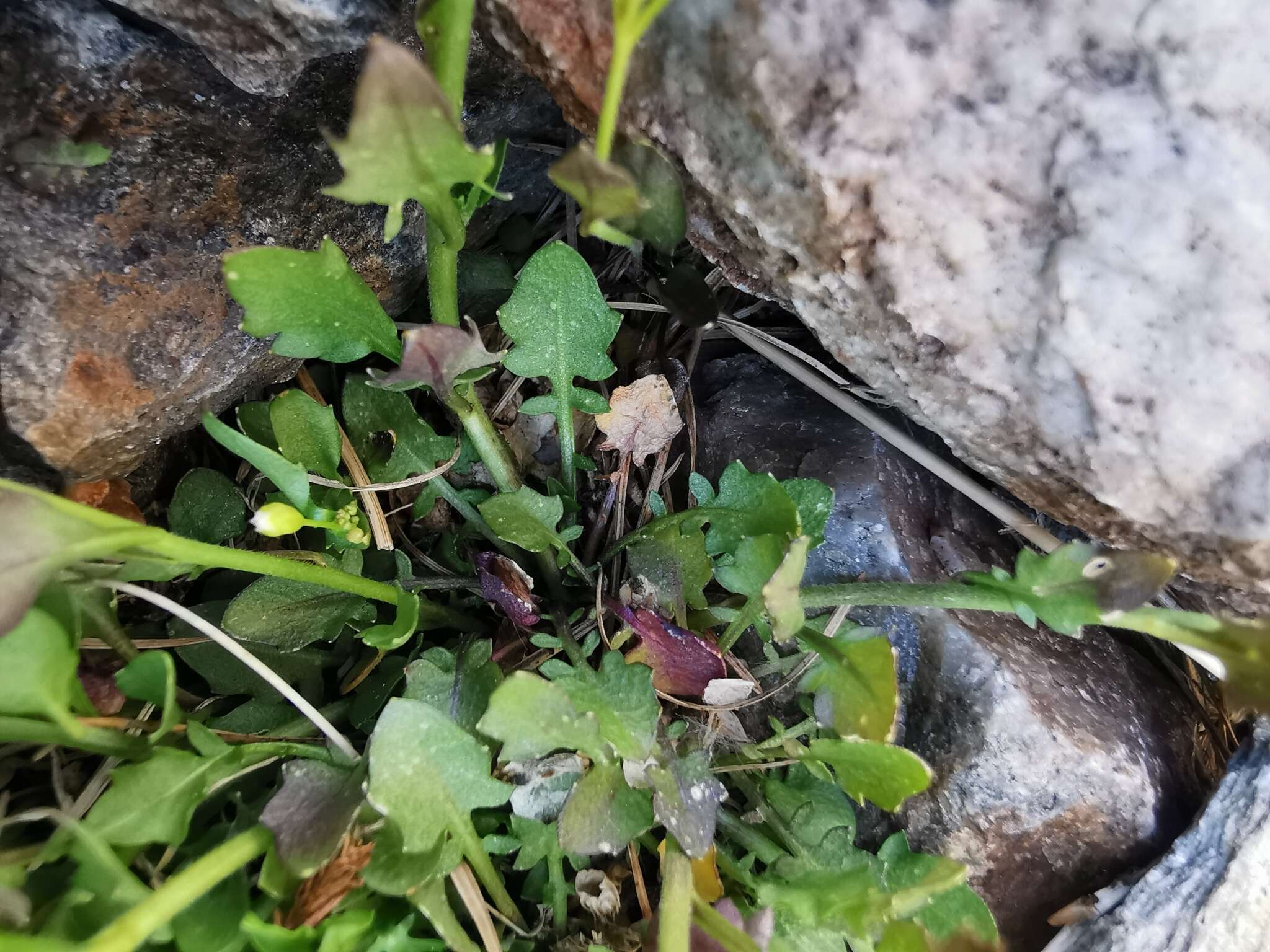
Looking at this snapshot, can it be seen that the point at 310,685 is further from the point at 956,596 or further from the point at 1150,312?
the point at 1150,312

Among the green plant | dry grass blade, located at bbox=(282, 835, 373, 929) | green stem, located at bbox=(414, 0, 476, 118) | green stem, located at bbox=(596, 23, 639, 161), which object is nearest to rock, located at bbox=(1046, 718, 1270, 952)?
the green plant

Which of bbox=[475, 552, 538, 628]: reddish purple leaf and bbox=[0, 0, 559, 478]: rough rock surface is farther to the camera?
bbox=[475, 552, 538, 628]: reddish purple leaf

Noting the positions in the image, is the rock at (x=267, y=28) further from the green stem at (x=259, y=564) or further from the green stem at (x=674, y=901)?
the green stem at (x=674, y=901)

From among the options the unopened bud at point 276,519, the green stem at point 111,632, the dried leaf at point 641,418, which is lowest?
the green stem at point 111,632

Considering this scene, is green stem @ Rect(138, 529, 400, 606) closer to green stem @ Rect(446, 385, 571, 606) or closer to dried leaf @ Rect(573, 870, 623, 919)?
green stem @ Rect(446, 385, 571, 606)

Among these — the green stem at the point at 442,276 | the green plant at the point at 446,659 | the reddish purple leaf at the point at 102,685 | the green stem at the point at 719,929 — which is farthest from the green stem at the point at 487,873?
the green stem at the point at 442,276

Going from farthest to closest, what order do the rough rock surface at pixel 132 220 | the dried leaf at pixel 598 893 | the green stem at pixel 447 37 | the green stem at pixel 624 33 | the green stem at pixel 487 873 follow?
1. the dried leaf at pixel 598 893
2. the green stem at pixel 487 873
3. the rough rock surface at pixel 132 220
4. the green stem at pixel 447 37
5. the green stem at pixel 624 33
